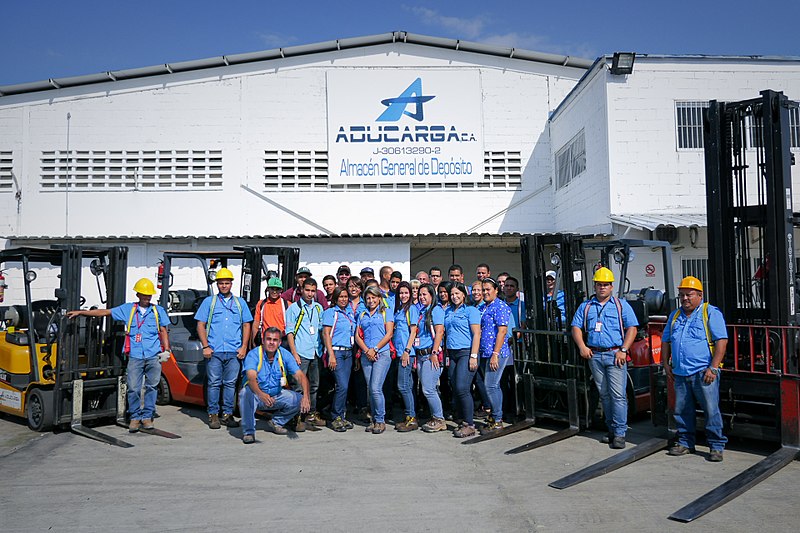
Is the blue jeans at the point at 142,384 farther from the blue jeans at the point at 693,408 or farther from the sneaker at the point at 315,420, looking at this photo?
the blue jeans at the point at 693,408

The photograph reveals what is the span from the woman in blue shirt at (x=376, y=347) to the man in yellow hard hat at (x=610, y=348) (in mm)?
2272

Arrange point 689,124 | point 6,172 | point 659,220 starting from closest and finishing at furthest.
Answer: point 659,220 < point 689,124 < point 6,172

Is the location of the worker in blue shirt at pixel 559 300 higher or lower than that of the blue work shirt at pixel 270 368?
higher

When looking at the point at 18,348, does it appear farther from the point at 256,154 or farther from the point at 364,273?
the point at 256,154

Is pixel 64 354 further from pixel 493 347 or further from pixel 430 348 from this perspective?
pixel 493 347

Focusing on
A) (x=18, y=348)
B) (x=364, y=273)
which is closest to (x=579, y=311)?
(x=364, y=273)

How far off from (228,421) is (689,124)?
11.1m

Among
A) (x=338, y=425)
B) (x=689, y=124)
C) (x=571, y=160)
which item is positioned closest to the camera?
(x=338, y=425)

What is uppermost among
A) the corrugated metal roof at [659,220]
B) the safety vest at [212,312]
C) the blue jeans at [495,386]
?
the corrugated metal roof at [659,220]

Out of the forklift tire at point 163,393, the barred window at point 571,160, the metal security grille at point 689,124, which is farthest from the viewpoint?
the barred window at point 571,160

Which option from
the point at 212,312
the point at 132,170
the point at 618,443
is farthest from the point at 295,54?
the point at 618,443

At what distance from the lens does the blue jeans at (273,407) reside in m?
7.99

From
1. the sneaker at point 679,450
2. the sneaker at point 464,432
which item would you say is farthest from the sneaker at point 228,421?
the sneaker at point 679,450

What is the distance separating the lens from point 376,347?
8.37 m
